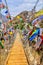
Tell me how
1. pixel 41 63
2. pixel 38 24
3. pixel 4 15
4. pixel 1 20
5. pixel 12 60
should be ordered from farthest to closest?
pixel 4 15 < pixel 1 20 < pixel 12 60 < pixel 38 24 < pixel 41 63

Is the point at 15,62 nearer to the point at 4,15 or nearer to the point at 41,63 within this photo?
the point at 41,63

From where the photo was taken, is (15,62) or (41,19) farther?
(15,62)

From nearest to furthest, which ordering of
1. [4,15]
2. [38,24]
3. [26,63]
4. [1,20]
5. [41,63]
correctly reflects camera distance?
[41,63], [38,24], [26,63], [1,20], [4,15]

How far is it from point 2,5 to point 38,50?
958 cm

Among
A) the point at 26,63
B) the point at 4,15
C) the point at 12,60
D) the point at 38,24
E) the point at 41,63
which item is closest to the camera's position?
the point at 41,63

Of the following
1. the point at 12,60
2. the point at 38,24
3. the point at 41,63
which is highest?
the point at 38,24

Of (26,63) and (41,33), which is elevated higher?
(41,33)

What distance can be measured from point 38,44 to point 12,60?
4561 millimetres

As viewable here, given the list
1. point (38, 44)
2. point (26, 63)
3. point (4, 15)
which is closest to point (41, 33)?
point (38, 44)

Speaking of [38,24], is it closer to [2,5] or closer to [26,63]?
[26,63]

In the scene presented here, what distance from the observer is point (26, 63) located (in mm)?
14922

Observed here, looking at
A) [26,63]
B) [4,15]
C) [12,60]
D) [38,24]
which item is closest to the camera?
[38,24]

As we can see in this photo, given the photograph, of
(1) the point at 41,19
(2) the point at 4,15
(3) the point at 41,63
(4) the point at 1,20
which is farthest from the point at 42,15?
(2) the point at 4,15

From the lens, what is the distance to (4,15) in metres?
22.6
